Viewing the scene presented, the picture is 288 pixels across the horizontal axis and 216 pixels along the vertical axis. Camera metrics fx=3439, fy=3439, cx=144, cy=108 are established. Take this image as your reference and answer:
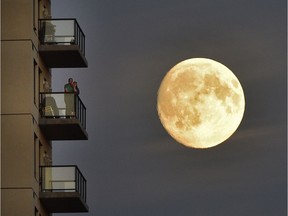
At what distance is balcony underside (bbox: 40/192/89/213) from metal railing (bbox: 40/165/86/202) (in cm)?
20

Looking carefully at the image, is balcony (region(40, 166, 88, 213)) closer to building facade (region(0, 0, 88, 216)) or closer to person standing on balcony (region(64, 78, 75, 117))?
building facade (region(0, 0, 88, 216))

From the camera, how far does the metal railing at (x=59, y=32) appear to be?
5369 inches

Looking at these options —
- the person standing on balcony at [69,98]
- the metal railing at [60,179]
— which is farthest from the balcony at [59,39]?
the metal railing at [60,179]

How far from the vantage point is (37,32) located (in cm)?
13588

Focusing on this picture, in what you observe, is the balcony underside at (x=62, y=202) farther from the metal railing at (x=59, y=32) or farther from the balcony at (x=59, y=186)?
the metal railing at (x=59, y=32)

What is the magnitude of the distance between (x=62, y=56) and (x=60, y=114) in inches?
97.5

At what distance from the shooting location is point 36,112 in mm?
134875

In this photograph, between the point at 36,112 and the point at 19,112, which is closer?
the point at 19,112

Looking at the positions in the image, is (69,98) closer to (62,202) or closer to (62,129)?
(62,129)

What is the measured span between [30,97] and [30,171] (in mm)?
2958

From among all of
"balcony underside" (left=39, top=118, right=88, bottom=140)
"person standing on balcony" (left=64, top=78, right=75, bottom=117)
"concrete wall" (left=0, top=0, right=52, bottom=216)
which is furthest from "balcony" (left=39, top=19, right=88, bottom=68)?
"balcony underside" (left=39, top=118, right=88, bottom=140)

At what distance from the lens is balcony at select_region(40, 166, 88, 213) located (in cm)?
13550

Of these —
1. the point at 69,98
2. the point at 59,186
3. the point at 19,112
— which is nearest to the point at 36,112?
the point at 19,112

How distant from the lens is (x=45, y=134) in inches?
5408
